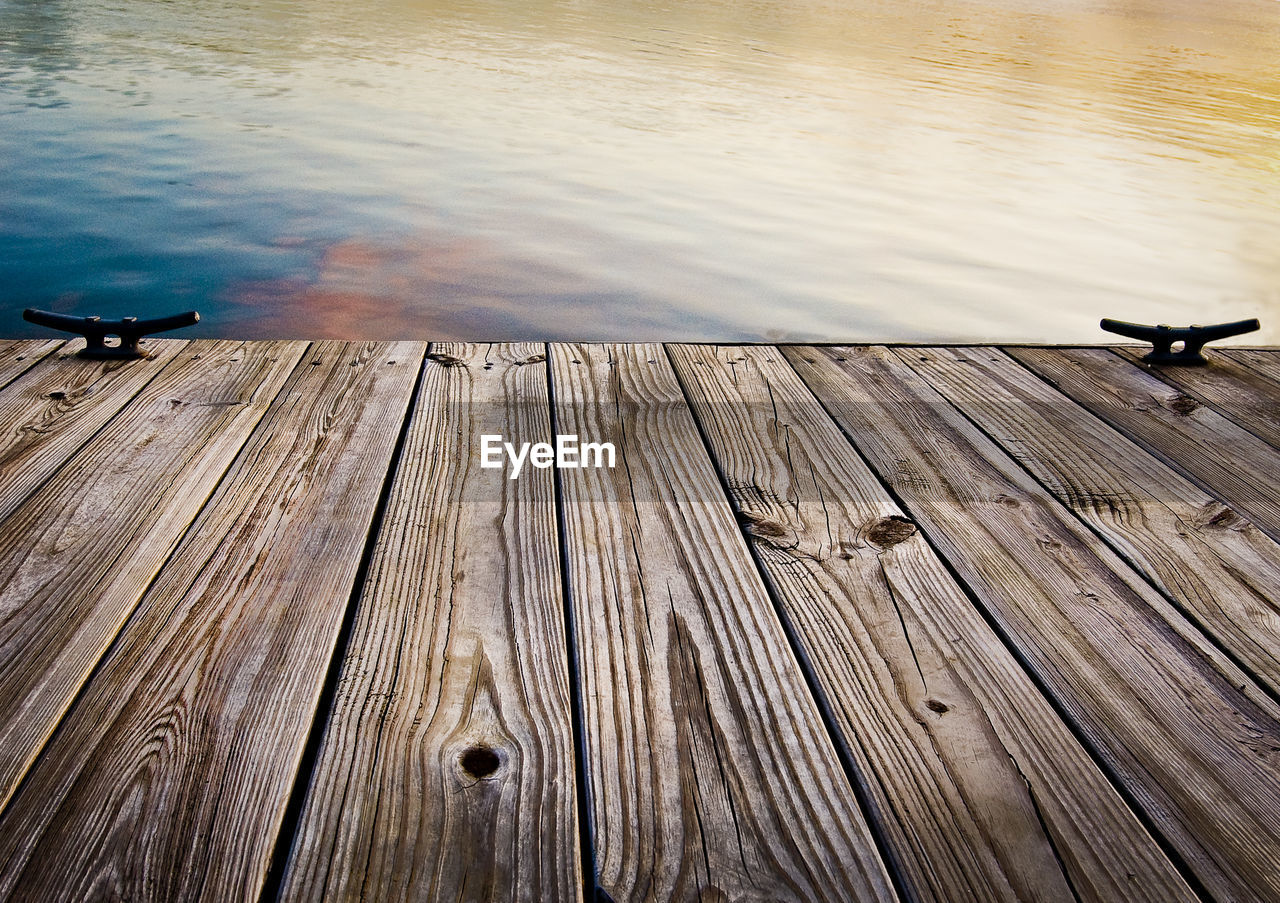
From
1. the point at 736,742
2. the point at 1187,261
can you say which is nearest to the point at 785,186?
the point at 1187,261

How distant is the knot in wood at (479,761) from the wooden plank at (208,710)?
6.7 inches

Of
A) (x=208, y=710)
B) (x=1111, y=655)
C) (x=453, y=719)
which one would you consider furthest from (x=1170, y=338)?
(x=208, y=710)

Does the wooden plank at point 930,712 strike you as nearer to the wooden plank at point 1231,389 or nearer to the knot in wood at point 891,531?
the knot in wood at point 891,531

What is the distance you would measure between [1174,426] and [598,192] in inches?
187

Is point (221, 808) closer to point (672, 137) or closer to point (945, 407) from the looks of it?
point (945, 407)

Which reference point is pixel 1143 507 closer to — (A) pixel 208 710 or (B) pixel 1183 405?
(B) pixel 1183 405

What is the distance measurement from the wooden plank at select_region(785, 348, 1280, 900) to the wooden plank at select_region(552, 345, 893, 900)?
319 millimetres

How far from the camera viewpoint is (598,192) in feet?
20.7

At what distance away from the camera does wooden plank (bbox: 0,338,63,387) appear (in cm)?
204

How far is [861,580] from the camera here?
140 cm

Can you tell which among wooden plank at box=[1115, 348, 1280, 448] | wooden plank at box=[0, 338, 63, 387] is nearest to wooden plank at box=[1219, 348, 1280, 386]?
wooden plank at box=[1115, 348, 1280, 448]

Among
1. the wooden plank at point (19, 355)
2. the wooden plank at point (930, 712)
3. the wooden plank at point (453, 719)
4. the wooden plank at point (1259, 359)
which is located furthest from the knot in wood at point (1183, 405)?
the wooden plank at point (19, 355)

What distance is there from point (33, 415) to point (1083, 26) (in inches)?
1081

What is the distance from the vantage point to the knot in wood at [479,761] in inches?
40.5
